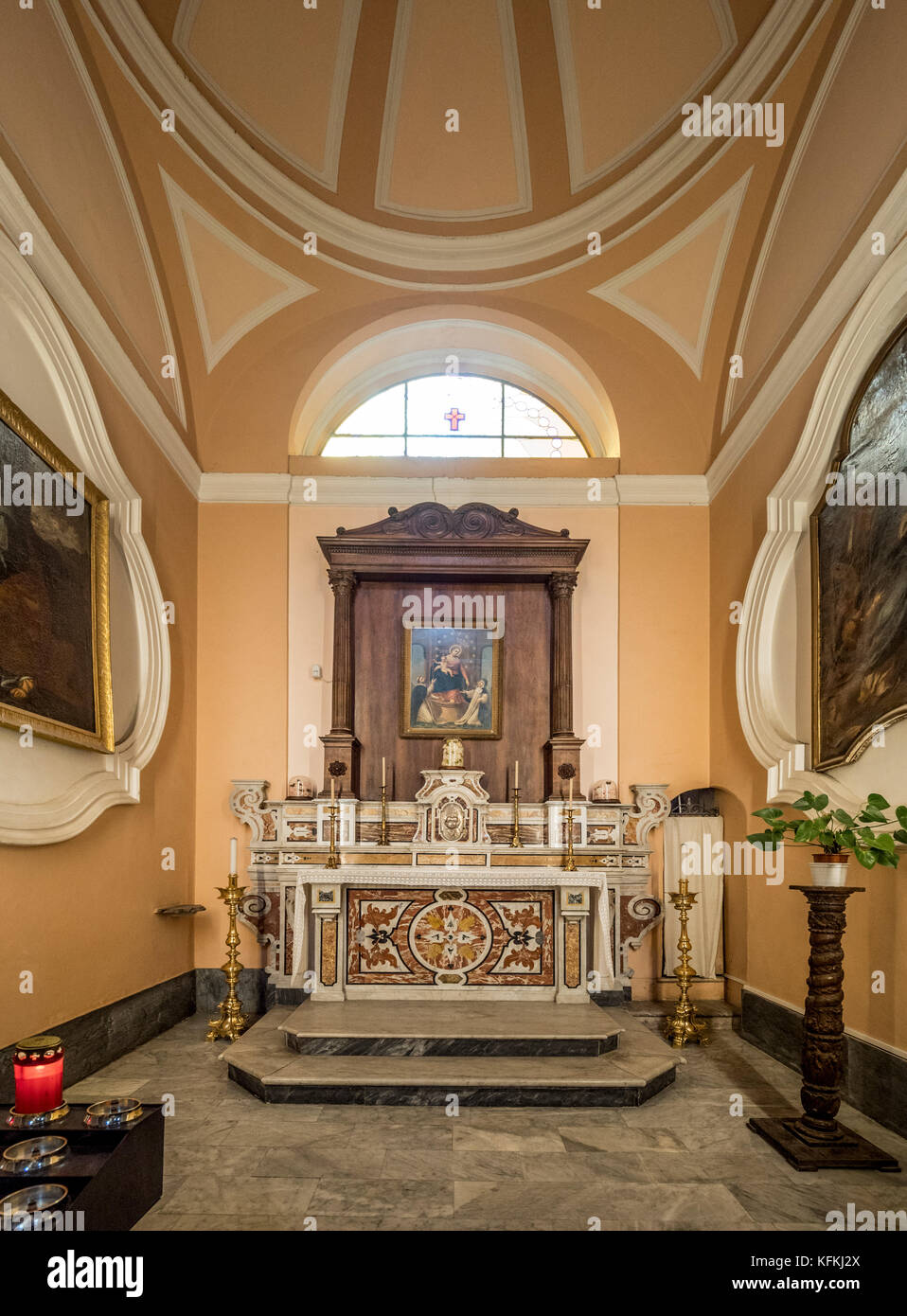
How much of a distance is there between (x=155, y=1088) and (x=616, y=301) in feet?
24.0

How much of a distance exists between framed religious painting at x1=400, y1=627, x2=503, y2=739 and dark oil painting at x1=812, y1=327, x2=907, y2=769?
3205 mm

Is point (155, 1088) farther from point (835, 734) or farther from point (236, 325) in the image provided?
point (236, 325)

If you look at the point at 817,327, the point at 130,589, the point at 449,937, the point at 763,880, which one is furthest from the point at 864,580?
the point at 130,589

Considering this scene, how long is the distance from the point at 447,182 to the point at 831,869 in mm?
6498

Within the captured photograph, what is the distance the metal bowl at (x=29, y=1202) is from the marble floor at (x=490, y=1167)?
1.44 m

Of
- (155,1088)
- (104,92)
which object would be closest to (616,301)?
(104,92)

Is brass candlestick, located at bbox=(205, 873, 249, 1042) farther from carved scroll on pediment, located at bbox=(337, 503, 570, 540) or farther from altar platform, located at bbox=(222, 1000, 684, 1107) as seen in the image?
carved scroll on pediment, located at bbox=(337, 503, 570, 540)

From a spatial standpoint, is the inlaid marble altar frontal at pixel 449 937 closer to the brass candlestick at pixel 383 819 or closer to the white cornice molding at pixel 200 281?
the brass candlestick at pixel 383 819

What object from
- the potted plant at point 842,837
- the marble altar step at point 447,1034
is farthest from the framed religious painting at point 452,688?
the potted plant at point 842,837

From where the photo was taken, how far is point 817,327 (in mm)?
5965

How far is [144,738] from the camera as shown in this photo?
6828mm

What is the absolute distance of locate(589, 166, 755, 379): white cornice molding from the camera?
7367 millimetres

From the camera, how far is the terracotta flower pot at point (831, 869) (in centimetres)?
452

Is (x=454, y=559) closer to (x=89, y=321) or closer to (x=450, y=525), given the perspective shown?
(x=450, y=525)
